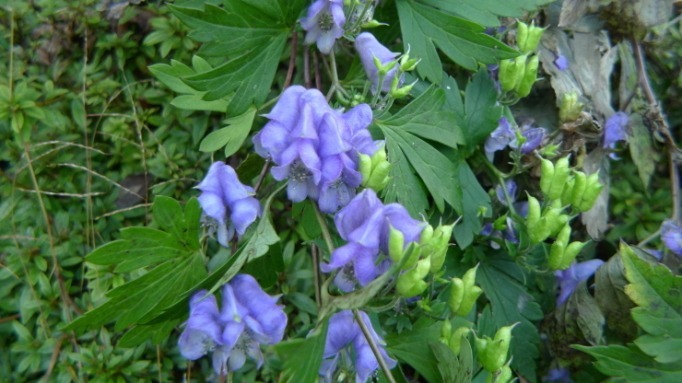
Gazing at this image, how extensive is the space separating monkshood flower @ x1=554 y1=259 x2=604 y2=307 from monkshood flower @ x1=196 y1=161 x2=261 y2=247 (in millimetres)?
694

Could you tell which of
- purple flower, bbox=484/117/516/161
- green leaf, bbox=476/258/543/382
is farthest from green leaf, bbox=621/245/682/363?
purple flower, bbox=484/117/516/161

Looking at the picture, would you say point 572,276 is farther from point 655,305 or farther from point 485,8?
point 485,8

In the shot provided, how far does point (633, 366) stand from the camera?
1171 millimetres

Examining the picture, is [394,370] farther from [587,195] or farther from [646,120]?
[646,120]

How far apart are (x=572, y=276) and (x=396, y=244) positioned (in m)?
0.65

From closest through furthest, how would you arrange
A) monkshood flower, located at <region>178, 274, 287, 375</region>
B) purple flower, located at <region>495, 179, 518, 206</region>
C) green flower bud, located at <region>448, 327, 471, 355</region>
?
monkshood flower, located at <region>178, 274, 287, 375</region>
green flower bud, located at <region>448, 327, 471, 355</region>
purple flower, located at <region>495, 179, 518, 206</region>

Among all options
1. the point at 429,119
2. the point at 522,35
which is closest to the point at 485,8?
the point at 522,35

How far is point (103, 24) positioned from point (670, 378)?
1.33 metres

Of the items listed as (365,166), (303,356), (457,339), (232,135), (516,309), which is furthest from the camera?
(516,309)

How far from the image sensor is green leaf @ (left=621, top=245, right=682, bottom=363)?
115 centimetres

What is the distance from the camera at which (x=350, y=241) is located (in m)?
0.95

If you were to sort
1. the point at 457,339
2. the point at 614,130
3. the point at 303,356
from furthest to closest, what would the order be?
1. the point at 614,130
2. the point at 457,339
3. the point at 303,356

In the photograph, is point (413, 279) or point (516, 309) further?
point (516, 309)

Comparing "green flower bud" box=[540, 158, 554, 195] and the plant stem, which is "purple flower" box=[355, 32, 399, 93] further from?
the plant stem
